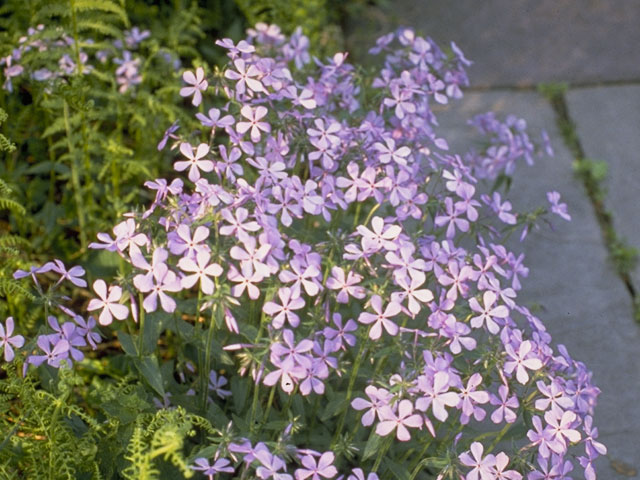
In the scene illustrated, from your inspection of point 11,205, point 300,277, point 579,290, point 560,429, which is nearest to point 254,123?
point 300,277

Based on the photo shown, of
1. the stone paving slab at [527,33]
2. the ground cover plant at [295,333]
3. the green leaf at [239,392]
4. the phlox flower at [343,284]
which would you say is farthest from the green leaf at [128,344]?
the stone paving slab at [527,33]

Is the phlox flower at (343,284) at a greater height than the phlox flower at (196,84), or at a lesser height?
lesser

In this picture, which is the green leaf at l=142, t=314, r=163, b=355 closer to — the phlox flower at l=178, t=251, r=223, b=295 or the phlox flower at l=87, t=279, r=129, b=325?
the phlox flower at l=87, t=279, r=129, b=325

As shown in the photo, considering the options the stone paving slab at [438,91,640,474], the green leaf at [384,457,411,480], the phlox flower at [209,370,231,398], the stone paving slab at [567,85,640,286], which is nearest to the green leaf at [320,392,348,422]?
the green leaf at [384,457,411,480]

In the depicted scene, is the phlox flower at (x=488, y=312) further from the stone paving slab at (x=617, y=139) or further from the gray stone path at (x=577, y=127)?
the stone paving slab at (x=617, y=139)

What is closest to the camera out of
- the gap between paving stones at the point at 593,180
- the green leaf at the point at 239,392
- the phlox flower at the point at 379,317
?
the phlox flower at the point at 379,317
